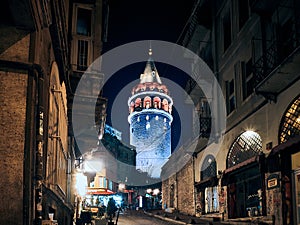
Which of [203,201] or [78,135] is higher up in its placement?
[78,135]

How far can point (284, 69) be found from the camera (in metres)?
14.4

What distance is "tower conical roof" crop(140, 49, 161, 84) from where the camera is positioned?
97000 mm

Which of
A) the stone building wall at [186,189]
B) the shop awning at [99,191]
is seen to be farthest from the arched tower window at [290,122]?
the shop awning at [99,191]

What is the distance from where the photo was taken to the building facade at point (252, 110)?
600 inches

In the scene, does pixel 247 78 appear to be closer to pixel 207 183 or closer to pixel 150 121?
pixel 207 183

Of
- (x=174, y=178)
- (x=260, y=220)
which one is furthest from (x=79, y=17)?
(x=174, y=178)

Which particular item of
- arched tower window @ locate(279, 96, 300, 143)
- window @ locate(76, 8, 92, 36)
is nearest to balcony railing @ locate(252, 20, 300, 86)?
arched tower window @ locate(279, 96, 300, 143)

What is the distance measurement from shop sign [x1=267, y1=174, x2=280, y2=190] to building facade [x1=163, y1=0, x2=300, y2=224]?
4 cm

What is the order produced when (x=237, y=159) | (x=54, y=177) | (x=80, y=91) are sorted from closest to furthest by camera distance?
(x=54, y=177) < (x=80, y=91) < (x=237, y=159)

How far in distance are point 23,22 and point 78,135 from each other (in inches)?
613

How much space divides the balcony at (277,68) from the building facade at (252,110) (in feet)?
0.11

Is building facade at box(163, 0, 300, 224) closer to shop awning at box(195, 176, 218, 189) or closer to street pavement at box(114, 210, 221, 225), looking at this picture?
shop awning at box(195, 176, 218, 189)

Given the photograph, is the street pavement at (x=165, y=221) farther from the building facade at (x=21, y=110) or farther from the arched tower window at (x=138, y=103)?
the arched tower window at (x=138, y=103)

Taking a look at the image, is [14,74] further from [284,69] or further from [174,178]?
[174,178]
